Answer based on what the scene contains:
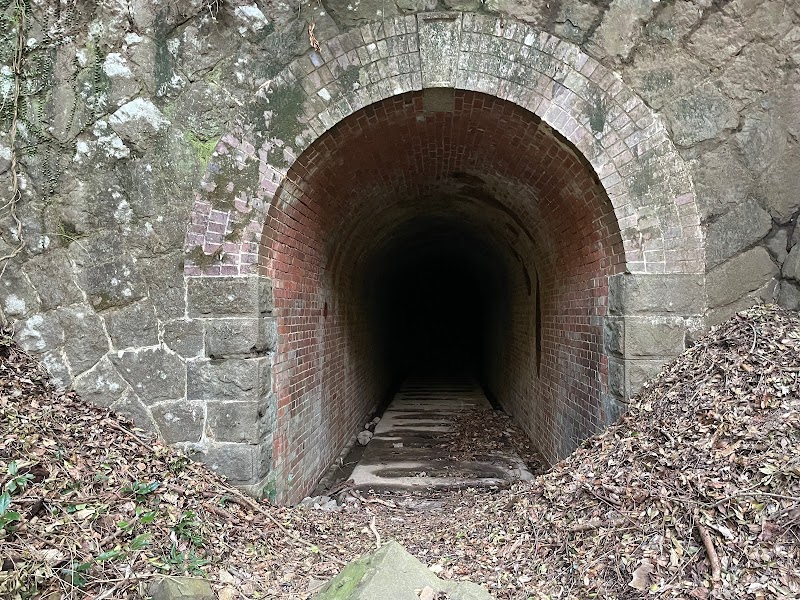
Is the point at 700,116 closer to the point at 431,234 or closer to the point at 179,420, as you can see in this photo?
the point at 179,420

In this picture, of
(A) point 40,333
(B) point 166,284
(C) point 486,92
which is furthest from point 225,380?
(C) point 486,92

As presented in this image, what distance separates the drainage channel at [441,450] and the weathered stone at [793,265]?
3.35 meters

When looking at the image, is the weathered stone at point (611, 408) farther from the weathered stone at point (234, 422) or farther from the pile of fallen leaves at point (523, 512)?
the weathered stone at point (234, 422)

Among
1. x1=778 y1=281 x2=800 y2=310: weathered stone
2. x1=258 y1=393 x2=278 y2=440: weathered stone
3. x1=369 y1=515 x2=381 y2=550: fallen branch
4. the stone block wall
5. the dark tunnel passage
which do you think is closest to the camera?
x1=369 y1=515 x2=381 y2=550: fallen branch

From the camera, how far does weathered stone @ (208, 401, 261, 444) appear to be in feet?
13.9

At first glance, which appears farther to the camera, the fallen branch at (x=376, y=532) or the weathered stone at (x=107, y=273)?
the weathered stone at (x=107, y=273)

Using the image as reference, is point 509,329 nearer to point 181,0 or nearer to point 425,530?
point 425,530

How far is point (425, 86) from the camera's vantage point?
4.27 m

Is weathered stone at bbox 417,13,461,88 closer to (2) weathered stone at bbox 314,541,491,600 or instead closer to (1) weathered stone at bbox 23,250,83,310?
(1) weathered stone at bbox 23,250,83,310

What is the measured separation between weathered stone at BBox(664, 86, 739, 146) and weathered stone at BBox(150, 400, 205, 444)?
4.44 metres

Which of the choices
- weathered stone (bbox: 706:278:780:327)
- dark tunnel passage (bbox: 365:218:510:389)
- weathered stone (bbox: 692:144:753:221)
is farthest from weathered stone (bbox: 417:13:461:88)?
dark tunnel passage (bbox: 365:218:510:389)

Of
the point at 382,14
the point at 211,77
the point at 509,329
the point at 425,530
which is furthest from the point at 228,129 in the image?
the point at 509,329

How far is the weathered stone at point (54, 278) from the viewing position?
14.1 feet

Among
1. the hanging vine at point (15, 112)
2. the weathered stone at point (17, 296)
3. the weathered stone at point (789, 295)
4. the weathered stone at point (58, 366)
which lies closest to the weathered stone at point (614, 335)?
the weathered stone at point (789, 295)
